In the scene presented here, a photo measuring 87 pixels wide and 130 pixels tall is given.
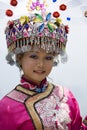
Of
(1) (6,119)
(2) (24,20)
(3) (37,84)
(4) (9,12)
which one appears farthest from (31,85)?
(4) (9,12)

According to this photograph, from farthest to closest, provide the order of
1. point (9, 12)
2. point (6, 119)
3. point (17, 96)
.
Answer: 1. point (9, 12)
2. point (17, 96)
3. point (6, 119)

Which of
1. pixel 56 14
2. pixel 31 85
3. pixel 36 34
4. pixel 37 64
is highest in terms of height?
pixel 56 14

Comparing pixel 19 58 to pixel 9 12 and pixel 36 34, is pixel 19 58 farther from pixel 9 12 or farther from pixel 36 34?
pixel 9 12

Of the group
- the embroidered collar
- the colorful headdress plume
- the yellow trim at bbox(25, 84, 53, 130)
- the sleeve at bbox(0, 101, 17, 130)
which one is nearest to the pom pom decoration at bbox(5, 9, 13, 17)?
the colorful headdress plume

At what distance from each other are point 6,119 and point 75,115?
535mm

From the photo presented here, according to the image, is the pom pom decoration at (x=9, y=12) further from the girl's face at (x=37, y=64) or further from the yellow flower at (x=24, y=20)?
the girl's face at (x=37, y=64)

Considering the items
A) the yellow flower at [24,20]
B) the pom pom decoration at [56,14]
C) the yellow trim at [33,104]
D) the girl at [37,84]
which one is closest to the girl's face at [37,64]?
the girl at [37,84]

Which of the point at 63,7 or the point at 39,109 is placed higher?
the point at 63,7

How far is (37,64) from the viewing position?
288cm

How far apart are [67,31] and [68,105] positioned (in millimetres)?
565

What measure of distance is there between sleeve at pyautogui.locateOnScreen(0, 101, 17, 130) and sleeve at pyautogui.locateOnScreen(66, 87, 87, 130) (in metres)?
0.46

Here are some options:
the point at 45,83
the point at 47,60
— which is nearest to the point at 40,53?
the point at 47,60

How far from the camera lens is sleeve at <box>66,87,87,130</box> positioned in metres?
3.04

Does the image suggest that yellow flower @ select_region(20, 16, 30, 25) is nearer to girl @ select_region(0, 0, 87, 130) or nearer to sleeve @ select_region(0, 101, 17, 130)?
girl @ select_region(0, 0, 87, 130)
